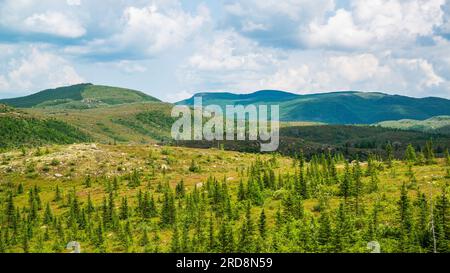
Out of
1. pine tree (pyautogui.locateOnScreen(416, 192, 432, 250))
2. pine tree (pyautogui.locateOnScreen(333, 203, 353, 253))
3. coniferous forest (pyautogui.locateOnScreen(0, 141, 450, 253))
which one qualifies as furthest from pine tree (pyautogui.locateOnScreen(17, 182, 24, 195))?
pine tree (pyautogui.locateOnScreen(416, 192, 432, 250))

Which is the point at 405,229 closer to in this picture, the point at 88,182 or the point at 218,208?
the point at 218,208

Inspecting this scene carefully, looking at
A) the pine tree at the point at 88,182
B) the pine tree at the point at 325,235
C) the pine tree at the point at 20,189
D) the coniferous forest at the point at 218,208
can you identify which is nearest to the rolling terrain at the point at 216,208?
the pine tree at the point at 325,235

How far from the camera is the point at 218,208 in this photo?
249 feet

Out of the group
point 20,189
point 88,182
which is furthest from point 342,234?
point 20,189

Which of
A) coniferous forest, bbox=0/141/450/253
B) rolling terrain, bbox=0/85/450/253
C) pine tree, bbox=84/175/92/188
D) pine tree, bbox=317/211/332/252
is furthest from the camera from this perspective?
pine tree, bbox=84/175/92/188

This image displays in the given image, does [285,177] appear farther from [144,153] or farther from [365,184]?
[144,153]

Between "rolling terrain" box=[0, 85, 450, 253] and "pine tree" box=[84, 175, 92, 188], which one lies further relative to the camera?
"pine tree" box=[84, 175, 92, 188]

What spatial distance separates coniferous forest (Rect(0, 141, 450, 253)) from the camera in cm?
4622

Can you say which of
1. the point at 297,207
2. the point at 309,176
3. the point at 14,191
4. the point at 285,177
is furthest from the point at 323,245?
the point at 14,191

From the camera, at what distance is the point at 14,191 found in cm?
11619

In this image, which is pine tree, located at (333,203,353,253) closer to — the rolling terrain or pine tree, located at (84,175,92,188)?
the rolling terrain

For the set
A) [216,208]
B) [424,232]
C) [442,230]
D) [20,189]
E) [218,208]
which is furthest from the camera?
[20,189]

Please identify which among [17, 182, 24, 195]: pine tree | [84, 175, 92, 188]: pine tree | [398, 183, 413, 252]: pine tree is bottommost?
[17, 182, 24, 195]: pine tree
